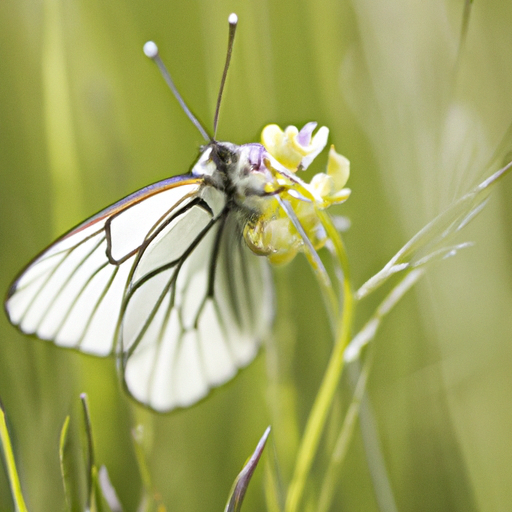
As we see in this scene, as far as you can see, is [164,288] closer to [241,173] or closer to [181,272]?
[181,272]

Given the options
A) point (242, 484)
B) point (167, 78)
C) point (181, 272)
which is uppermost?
point (167, 78)

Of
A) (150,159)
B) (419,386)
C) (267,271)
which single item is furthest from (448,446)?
(150,159)

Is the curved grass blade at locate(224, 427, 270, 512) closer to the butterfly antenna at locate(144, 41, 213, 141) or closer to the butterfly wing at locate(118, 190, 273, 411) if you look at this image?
the butterfly wing at locate(118, 190, 273, 411)

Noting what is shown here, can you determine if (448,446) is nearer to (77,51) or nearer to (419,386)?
(419,386)

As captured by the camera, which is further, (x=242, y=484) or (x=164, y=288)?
(x=164, y=288)

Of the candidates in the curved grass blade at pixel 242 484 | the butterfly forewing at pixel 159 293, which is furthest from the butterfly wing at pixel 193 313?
the curved grass blade at pixel 242 484

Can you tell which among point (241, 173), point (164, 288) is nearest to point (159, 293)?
point (164, 288)

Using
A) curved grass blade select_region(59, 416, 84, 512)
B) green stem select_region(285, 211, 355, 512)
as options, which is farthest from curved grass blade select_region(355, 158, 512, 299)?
curved grass blade select_region(59, 416, 84, 512)
